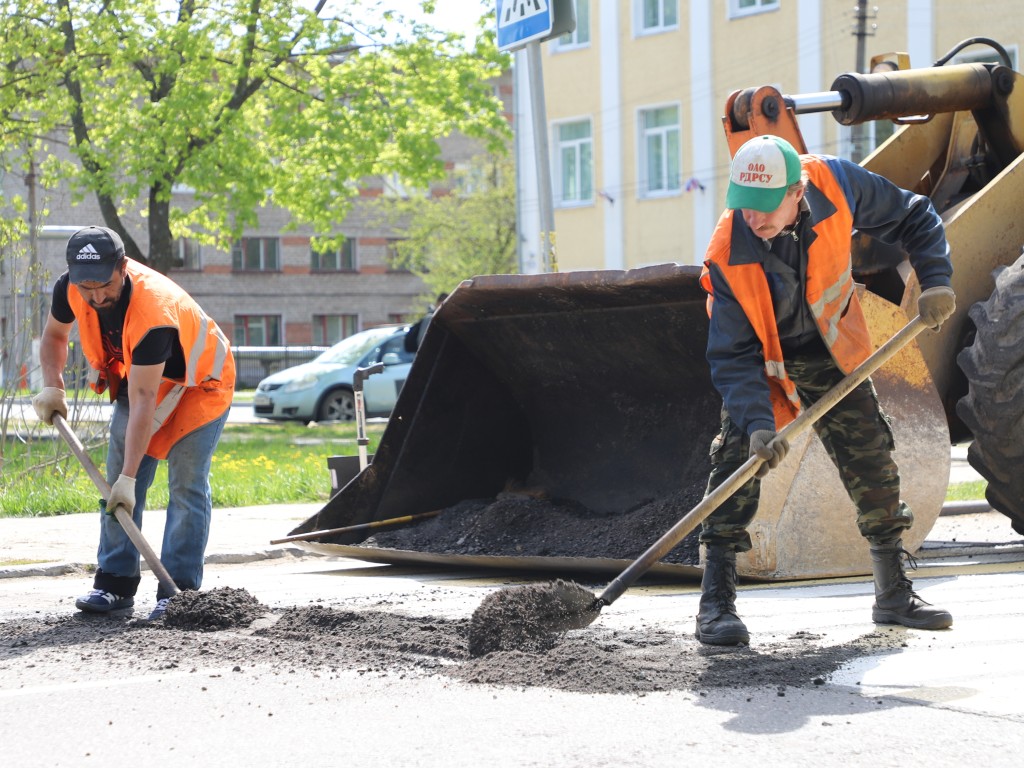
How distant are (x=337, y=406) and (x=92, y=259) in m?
16.5

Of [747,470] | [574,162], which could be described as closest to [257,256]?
[574,162]

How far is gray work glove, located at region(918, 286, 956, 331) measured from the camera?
518 centimetres

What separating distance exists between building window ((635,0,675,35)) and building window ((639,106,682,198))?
1.54 metres

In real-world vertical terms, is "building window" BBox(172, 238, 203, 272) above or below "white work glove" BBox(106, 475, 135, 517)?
above

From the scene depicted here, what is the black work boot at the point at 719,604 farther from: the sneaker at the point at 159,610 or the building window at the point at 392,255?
the building window at the point at 392,255

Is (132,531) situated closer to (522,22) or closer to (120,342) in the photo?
(120,342)

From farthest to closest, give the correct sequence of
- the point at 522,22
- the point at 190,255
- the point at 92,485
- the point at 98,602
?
1. the point at 190,255
2. the point at 92,485
3. the point at 522,22
4. the point at 98,602

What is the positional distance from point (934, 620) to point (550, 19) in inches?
191

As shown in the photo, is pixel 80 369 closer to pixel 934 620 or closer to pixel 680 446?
pixel 680 446

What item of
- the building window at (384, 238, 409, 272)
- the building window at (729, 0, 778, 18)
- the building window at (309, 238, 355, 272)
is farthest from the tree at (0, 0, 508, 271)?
the building window at (309, 238, 355, 272)

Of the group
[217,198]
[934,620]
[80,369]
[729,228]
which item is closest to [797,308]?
[729,228]

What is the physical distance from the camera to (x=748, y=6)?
2859 cm

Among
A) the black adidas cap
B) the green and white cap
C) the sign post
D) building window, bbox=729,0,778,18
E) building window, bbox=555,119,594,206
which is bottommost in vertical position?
the black adidas cap

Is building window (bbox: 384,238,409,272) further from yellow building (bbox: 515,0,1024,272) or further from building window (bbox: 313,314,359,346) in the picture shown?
yellow building (bbox: 515,0,1024,272)
